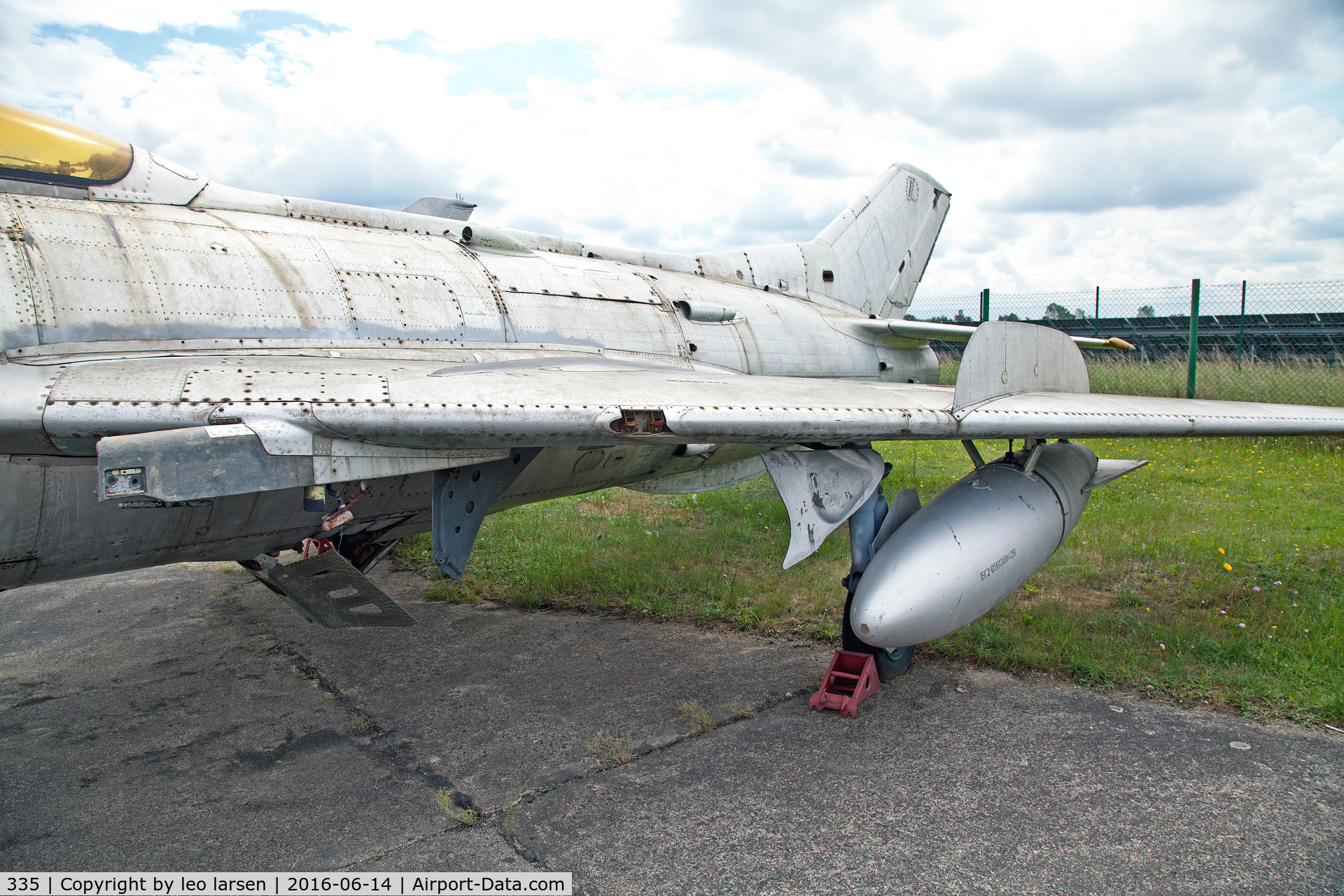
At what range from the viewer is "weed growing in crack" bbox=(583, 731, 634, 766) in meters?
→ 3.65

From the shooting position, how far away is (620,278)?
5512 mm

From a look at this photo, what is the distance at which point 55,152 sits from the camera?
3650 mm

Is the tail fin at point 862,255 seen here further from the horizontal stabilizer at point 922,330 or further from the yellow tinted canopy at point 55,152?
the yellow tinted canopy at point 55,152

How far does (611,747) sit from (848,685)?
132cm

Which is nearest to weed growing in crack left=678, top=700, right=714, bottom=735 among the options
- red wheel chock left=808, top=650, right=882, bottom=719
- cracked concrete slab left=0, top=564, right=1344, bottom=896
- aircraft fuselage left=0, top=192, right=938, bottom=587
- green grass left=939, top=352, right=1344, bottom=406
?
cracked concrete slab left=0, top=564, right=1344, bottom=896

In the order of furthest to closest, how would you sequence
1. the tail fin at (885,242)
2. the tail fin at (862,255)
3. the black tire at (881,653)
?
the tail fin at (885,242), the tail fin at (862,255), the black tire at (881,653)

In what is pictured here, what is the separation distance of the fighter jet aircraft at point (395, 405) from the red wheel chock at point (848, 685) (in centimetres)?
12

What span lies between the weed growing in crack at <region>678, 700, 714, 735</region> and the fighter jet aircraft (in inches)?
34.8

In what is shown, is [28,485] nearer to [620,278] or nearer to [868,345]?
[620,278]

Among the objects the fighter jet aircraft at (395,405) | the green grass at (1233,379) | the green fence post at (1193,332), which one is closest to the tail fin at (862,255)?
the fighter jet aircraft at (395,405)

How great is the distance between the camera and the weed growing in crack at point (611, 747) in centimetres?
365

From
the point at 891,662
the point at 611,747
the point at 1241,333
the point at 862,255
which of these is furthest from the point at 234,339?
the point at 1241,333

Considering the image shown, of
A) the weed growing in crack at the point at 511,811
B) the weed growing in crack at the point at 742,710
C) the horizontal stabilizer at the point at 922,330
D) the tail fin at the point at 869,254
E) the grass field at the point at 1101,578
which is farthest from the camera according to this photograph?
the tail fin at the point at 869,254

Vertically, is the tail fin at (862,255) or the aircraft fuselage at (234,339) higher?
the tail fin at (862,255)
